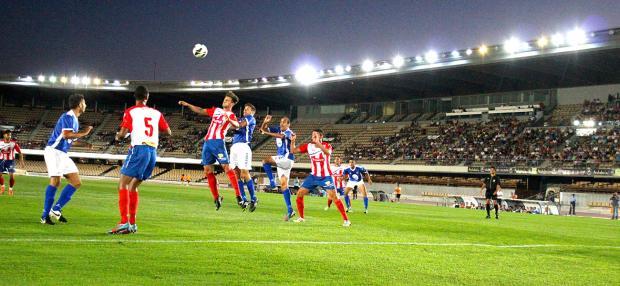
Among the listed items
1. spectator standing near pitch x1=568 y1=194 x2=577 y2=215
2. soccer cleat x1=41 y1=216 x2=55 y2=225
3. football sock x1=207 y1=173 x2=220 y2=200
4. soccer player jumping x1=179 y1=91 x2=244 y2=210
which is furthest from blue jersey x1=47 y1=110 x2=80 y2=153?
spectator standing near pitch x1=568 y1=194 x2=577 y2=215

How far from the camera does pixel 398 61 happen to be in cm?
5559

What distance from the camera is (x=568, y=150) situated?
161 feet

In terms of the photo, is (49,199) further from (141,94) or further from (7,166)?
(7,166)

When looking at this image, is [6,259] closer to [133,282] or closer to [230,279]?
[133,282]

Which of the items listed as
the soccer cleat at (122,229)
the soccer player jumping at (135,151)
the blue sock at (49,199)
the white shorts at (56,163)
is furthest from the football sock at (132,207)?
the blue sock at (49,199)

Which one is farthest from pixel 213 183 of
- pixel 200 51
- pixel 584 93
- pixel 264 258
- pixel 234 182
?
pixel 584 93

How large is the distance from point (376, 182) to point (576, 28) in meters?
23.3

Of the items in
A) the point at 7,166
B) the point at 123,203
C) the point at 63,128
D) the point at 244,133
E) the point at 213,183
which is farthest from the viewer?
the point at 7,166

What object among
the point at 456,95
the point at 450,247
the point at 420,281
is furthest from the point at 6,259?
the point at 456,95

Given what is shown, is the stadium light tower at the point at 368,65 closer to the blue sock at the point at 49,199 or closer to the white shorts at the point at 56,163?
the white shorts at the point at 56,163

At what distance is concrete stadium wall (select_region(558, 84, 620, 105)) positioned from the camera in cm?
5538

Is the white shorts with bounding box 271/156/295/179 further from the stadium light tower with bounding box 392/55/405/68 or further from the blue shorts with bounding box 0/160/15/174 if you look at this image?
the stadium light tower with bounding box 392/55/405/68

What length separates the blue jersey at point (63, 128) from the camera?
34.0ft

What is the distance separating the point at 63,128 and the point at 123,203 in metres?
2.16
